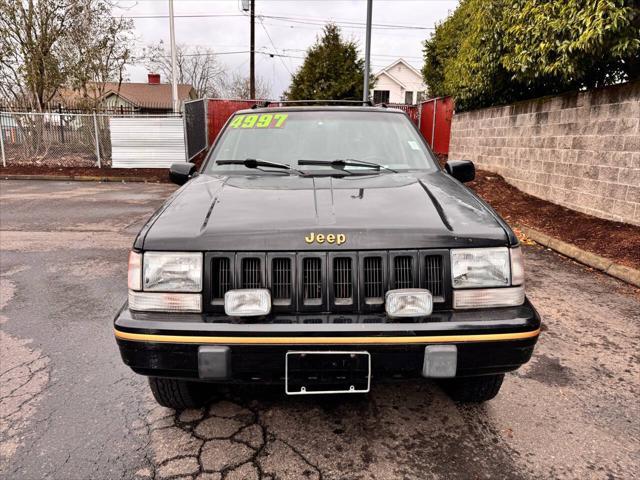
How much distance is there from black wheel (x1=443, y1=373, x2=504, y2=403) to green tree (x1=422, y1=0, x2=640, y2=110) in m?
5.18

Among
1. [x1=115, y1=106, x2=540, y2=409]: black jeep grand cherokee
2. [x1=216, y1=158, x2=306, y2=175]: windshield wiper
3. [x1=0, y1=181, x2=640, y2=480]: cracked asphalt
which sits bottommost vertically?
[x1=0, y1=181, x2=640, y2=480]: cracked asphalt

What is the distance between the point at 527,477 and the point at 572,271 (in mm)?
3876

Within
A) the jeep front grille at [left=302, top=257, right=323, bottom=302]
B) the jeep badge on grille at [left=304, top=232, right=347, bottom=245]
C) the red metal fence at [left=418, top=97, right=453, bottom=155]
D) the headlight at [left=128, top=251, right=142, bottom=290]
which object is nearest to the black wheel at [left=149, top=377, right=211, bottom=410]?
the headlight at [left=128, top=251, right=142, bottom=290]

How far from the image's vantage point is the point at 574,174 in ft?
23.6

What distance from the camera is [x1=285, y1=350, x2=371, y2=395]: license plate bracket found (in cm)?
187

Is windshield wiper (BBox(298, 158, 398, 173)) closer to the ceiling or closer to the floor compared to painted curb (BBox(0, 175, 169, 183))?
closer to the ceiling

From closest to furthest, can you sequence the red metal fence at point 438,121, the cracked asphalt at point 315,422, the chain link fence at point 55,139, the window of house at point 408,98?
the cracked asphalt at point 315,422 < the red metal fence at point 438,121 < the chain link fence at point 55,139 < the window of house at point 408,98

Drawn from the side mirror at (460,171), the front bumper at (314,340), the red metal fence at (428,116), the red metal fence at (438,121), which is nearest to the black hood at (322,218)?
the front bumper at (314,340)

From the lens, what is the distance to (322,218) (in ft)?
6.77

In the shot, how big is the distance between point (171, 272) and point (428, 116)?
15.0 meters

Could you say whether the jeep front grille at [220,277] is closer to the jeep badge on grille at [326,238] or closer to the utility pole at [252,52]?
the jeep badge on grille at [326,238]

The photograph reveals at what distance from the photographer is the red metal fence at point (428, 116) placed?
13732 mm

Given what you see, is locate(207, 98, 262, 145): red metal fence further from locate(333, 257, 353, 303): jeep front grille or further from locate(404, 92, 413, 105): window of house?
locate(404, 92, 413, 105): window of house

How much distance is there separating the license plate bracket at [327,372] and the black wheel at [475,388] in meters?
0.74
